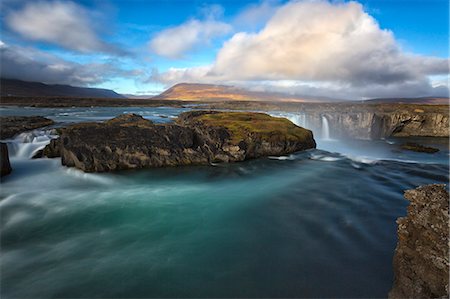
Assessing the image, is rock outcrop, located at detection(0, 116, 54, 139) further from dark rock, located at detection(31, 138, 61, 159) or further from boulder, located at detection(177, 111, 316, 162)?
boulder, located at detection(177, 111, 316, 162)

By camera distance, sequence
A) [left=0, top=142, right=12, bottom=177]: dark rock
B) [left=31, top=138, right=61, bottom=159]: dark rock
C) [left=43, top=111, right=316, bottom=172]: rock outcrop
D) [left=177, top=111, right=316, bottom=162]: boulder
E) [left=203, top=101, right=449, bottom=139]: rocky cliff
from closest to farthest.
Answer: [left=0, top=142, right=12, bottom=177]: dark rock, [left=43, top=111, right=316, bottom=172]: rock outcrop, [left=31, top=138, right=61, bottom=159]: dark rock, [left=177, top=111, right=316, bottom=162]: boulder, [left=203, top=101, right=449, bottom=139]: rocky cliff

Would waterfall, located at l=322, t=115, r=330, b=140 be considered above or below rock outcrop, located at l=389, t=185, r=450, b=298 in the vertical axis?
above

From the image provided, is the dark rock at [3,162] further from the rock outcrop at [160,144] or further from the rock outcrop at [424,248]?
A: the rock outcrop at [424,248]

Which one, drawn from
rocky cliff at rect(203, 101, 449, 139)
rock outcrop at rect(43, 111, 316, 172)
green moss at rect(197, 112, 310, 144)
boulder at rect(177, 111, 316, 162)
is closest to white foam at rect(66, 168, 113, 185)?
rock outcrop at rect(43, 111, 316, 172)

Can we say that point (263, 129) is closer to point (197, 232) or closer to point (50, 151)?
point (197, 232)

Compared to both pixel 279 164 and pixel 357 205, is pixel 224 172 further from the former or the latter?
pixel 357 205


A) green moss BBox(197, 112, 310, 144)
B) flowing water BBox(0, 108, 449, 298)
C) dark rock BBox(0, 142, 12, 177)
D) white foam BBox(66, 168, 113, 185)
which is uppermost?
green moss BBox(197, 112, 310, 144)
